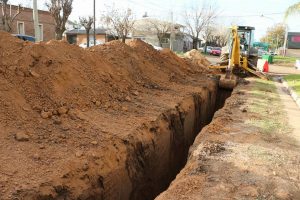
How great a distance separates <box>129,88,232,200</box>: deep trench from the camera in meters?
6.17

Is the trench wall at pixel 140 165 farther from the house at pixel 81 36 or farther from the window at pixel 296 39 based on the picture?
the window at pixel 296 39

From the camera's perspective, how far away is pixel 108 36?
4712 cm

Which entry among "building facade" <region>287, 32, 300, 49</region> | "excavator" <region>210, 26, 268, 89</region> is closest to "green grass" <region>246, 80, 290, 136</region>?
"excavator" <region>210, 26, 268, 89</region>

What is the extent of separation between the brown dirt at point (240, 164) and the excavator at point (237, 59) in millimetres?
6608

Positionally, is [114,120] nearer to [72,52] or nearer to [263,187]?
[72,52]

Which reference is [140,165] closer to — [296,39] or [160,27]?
[160,27]

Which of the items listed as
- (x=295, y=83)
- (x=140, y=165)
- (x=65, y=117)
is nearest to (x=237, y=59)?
(x=295, y=83)

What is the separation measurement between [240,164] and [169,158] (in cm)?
277

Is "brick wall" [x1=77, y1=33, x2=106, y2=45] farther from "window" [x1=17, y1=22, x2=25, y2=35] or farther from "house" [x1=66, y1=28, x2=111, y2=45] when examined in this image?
"window" [x1=17, y1=22, x2=25, y2=35]

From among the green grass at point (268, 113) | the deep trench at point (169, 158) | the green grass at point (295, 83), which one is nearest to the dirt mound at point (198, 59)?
the green grass at point (295, 83)

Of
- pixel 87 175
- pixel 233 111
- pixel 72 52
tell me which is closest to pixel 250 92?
pixel 233 111

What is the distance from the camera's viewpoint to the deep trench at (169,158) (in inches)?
243

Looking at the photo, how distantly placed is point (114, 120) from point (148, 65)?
5.05m

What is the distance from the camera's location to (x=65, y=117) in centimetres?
582
